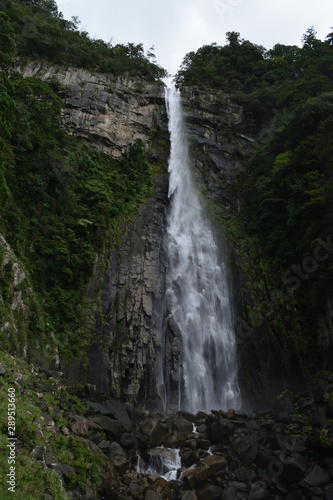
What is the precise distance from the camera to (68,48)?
79.3ft

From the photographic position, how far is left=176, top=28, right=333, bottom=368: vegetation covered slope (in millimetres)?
14828

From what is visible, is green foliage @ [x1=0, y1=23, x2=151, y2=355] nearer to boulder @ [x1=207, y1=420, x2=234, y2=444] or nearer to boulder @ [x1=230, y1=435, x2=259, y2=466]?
boulder @ [x1=207, y1=420, x2=234, y2=444]

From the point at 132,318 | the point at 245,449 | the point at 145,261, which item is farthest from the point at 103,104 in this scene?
the point at 245,449

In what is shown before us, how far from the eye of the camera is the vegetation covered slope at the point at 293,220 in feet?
48.6

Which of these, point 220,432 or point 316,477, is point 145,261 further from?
point 316,477

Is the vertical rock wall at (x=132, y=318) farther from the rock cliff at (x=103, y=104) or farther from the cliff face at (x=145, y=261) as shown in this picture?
the rock cliff at (x=103, y=104)

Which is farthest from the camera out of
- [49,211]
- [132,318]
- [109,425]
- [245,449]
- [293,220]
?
[293,220]

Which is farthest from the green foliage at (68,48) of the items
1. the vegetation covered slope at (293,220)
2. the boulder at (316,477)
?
the boulder at (316,477)

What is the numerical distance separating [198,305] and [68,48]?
2044 centimetres

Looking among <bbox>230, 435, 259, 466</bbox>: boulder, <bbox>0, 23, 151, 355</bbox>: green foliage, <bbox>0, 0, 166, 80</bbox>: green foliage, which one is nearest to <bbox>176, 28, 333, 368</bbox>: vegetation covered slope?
<bbox>230, 435, 259, 466</bbox>: boulder

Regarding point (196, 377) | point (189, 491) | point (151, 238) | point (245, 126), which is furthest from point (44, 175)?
point (245, 126)

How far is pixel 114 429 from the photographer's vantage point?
9.42 meters

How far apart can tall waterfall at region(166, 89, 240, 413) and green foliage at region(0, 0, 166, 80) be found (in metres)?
9.45

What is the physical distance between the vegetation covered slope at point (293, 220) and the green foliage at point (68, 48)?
1145 centimetres
